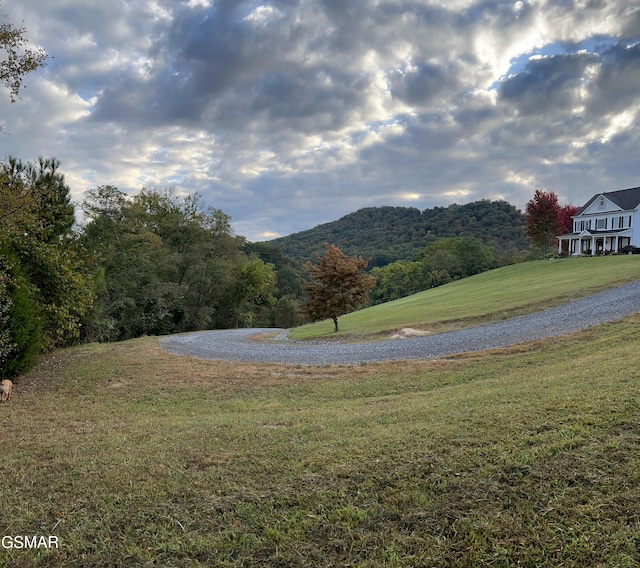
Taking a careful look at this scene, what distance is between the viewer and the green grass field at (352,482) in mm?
2891

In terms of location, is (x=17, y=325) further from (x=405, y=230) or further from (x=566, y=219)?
(x=405, y=230)

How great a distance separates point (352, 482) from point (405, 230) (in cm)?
9498

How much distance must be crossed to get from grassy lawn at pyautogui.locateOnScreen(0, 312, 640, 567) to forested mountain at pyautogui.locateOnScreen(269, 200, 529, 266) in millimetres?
73672

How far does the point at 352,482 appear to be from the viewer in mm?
3725

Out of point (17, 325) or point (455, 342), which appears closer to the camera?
point (17, 325)

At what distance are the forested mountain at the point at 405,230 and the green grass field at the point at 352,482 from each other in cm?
7360

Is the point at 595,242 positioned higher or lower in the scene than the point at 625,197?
lower

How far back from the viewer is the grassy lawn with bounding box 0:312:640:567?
2893 millimetres

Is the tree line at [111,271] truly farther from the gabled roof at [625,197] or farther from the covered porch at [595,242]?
the gabled roof at [625,197]

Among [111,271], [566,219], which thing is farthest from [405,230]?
[111,271]

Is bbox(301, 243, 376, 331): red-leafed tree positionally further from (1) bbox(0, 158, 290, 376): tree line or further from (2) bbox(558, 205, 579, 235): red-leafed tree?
(2) bbox(558, 205, 579, 235): red-leafed tree

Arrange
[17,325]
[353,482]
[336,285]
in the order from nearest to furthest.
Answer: [353,482], [17,325], [336,285]

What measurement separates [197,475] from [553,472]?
10.6 feet

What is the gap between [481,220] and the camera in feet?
297
